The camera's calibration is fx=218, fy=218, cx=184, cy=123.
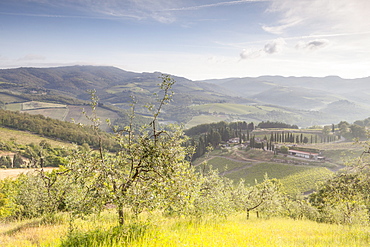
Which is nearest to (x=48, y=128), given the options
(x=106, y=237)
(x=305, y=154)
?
(x=305, y=154)

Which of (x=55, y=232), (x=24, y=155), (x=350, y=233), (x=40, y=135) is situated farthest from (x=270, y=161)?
(x=40, y=135)

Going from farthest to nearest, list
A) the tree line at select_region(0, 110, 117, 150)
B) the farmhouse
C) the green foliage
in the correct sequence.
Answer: the tree line at select_region(0, 110, 117, 150) < the farmhouse < the green foliage

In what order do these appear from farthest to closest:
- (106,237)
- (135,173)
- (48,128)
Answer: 1. (48,128)
2. (135,173)
3. (106,237)

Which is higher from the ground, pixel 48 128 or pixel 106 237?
pixel 106 237

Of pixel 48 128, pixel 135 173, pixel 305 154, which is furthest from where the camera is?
pixel 48 128

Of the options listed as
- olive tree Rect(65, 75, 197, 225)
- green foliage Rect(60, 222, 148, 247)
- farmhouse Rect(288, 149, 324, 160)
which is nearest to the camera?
green foliage Rect(60, 222, 148, 247)

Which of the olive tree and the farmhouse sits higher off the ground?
the olive tree

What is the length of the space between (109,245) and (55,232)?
5898 mm

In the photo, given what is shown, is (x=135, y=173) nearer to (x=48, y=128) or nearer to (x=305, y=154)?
(x=305, y=154)

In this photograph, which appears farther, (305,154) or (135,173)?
(305,154)

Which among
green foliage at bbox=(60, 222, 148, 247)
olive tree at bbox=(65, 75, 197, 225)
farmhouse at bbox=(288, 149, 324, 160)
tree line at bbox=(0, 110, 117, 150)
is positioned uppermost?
olive tree at bbox=(65, 75, 197, 225)

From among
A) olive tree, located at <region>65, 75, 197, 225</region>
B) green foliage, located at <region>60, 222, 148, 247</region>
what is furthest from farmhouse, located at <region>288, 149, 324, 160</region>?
green foliage, located at <region>60, 222, 148, 247</region>

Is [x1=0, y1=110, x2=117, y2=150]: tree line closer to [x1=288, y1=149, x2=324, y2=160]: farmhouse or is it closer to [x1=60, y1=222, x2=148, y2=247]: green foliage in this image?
[x1=288, y1=149, x2=324, y2=160]: farmhouse

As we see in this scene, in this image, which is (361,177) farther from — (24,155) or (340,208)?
A: (24,155)
